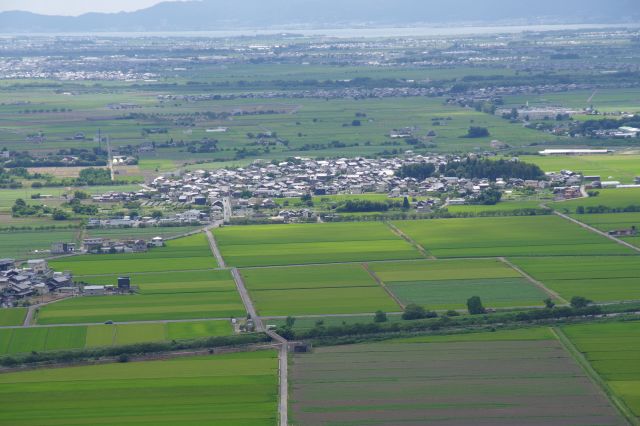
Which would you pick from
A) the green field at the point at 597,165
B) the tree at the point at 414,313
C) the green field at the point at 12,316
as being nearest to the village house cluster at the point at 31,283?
the green field at the point at 12,316

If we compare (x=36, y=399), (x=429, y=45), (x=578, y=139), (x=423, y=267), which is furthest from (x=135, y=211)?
(x=429, y=45)

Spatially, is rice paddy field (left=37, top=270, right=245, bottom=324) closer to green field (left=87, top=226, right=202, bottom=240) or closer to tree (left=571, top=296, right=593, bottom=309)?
green field (left=87, top=226, right=202, bottom=240)

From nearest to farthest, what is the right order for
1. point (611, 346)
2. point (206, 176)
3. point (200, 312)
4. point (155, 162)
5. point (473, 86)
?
point (611, 346) → point (200, 312) → point (206, 176) → point (155, 162) → point (473, 86)

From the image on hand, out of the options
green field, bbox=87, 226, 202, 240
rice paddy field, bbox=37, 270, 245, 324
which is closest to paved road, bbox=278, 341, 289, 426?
rice paddy field, bbox=37, 270, 245, 324

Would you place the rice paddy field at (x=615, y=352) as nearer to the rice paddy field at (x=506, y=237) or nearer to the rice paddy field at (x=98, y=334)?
the rice paddy field at (x=98, y=334)

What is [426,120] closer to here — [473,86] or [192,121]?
[192,121]
